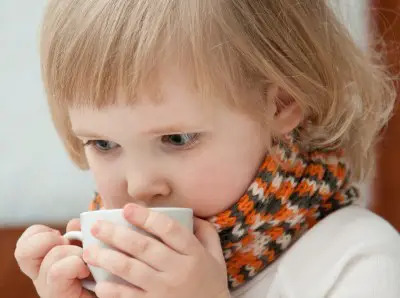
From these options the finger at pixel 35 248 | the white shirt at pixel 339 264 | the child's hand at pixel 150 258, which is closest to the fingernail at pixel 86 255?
the child's hand at pixel 150 258

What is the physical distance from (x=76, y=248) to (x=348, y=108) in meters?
0.40

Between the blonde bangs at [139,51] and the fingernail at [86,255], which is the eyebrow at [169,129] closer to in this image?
the blonde bangs at [139,51]

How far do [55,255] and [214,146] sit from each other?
0.74 feet

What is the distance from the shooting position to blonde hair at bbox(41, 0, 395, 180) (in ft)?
2.78

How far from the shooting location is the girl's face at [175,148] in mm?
846

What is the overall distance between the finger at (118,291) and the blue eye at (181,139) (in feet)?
0.57

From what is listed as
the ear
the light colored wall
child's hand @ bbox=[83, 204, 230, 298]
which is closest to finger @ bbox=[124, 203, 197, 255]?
child's hand @ bbox=[83, 204, 230, 298]

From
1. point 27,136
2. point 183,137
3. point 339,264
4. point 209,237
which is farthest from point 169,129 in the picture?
point 27,136

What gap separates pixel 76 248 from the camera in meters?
0.88

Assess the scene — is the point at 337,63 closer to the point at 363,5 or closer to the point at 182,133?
the point at 182,133

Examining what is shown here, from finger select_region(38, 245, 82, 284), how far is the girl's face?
81 millimetres

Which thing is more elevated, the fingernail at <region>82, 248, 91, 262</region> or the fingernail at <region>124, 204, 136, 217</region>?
the fingernail at <region>124, 204, 136, 217</region>

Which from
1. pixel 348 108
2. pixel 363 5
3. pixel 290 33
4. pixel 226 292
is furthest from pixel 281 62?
pixel 363 5

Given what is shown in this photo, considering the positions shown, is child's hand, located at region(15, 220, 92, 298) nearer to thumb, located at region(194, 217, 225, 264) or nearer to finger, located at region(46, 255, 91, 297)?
finger, located at region(46, 255, 91, 297)
